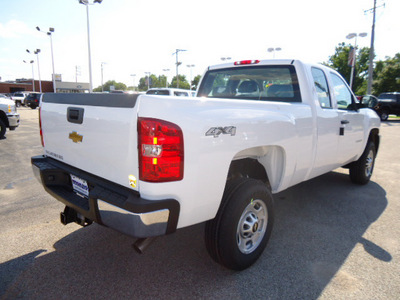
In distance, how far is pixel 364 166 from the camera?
4.89 metres

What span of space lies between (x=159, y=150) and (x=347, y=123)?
3148 millimetres

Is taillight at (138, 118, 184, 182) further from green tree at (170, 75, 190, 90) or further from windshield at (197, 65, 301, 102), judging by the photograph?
green tree at (170, 75, 190, 90)

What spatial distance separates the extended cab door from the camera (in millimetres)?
3746

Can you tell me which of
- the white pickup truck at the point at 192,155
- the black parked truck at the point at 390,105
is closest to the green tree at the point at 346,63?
the black parked truck at the point at 390,105

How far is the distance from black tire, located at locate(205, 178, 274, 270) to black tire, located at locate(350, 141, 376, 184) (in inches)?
121

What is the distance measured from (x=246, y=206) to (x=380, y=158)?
6.93m

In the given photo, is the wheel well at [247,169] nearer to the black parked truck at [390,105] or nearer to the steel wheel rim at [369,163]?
the steel wheel rim at [369,163]

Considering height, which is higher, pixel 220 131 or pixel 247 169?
pixel 220 131

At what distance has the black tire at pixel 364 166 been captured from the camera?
4840 mm

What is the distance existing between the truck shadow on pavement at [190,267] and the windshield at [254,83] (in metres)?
1.63

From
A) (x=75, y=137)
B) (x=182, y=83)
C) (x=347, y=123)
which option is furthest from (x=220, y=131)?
(x=182, y=83)

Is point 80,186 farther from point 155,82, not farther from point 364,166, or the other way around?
point 155,82

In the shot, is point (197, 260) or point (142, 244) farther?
point (197, 260)

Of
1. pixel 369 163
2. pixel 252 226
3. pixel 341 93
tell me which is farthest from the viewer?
pixel 369 163
